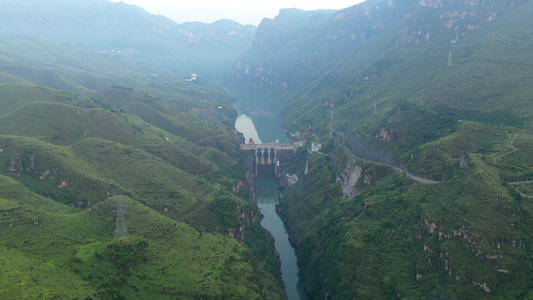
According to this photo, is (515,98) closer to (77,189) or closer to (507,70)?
(507,70)

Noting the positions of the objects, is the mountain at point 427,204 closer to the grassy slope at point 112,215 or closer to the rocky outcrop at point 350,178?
the rocky outcrop at point 350,178

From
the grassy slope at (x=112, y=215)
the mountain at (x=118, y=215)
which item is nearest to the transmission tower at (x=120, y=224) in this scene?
the mountain at (x=118, y=215)

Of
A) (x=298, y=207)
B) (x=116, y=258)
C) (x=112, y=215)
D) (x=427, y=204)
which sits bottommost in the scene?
(x=298, y=207)

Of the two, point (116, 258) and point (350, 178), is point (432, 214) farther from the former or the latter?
point (116, 258)

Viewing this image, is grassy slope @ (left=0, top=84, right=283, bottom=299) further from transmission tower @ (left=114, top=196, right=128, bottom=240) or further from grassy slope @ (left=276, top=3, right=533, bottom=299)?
grassy slope @ (left=276, top=3, right=533, bottom=299)

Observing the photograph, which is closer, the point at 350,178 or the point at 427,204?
the point at 427,204

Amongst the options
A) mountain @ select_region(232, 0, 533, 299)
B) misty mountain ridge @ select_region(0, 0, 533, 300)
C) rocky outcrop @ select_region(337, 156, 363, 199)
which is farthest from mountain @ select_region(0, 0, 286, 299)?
rocky outcrop @ select_region(337, 156, 363, 199)

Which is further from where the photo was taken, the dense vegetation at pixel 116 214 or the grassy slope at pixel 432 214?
the grassy slope at pixel 432 214

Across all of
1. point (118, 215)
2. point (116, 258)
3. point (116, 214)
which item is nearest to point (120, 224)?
point (118, 215)

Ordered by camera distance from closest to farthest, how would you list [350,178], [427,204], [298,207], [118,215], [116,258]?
1. [116,258]
2. [118,215]
3. [427,204]
4. [350,178]
5. [298,207]

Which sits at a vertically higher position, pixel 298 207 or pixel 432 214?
pixel 432 214

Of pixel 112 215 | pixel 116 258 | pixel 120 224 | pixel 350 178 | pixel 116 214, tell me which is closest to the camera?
pixel 116 258
